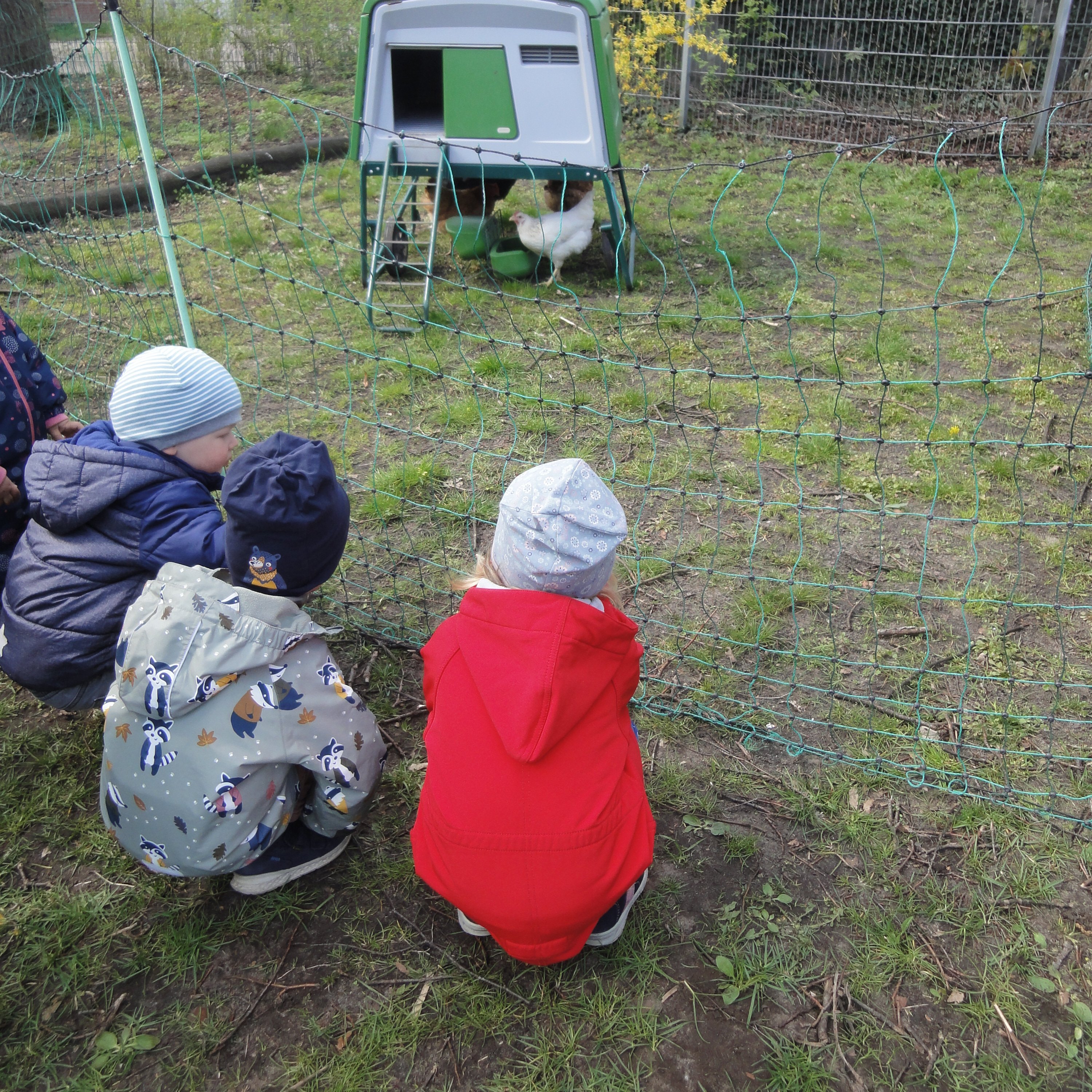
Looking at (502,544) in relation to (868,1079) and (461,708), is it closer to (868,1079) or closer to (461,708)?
(461,708)

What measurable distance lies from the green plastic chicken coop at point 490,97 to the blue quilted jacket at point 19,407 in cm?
195

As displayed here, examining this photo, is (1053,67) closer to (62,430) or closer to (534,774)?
(62,430)

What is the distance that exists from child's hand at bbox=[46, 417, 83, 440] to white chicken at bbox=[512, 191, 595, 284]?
3.09 m

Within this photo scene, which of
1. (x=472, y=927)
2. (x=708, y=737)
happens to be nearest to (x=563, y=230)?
(x=708, y=737)

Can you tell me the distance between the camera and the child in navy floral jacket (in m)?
2.36

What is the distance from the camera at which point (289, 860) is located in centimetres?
202

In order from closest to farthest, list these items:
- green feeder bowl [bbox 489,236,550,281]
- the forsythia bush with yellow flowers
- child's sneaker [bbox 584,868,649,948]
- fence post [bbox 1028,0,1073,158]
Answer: child's sneaker [bbox 584,868,649,948]
green feeder bowl [bbox 489,236,550,281]
fence post [bbox 1028,0,1073,158]
the forsythia bush with yellow flowers

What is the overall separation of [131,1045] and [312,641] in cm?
→ 84

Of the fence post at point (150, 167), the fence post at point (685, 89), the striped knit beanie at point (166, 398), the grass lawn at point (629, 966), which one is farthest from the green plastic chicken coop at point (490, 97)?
the fence post at point (685, 89)

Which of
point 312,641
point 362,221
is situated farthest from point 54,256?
point 312,641

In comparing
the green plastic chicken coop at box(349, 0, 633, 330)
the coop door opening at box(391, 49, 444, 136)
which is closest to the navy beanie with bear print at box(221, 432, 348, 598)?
the green plastic chicken coop at box(349, 0, 633, 330)

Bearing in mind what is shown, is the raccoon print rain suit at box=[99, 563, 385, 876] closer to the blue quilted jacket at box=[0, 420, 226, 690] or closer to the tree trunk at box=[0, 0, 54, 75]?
the blue quilted jacket at box=[0, 420, 226, 690]

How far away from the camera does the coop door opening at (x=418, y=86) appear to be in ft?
17.2

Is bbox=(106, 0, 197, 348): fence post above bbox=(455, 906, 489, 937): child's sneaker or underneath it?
above
